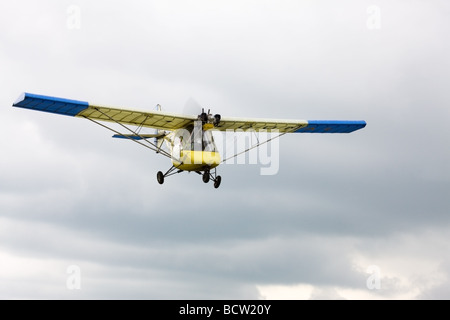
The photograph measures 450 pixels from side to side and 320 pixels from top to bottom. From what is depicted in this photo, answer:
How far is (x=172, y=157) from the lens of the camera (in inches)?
1447

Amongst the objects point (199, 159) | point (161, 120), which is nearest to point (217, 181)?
point (199, 159)

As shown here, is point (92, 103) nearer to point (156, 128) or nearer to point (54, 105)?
point (54, 105)

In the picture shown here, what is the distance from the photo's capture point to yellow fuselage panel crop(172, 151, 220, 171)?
35062 millimetres

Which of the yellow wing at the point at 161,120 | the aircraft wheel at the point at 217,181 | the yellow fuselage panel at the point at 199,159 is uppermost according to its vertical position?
the yellow wing at the point at 161,120

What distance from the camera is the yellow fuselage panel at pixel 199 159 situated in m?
35.1

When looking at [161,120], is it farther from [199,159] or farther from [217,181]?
[217,181]

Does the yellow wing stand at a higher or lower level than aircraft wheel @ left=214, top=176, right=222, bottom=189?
higher

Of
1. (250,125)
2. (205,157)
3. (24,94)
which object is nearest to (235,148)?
(250,125)

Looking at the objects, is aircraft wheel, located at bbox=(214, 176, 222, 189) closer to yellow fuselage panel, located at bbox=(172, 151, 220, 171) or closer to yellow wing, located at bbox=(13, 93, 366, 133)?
yellow fuselage panel, located at bbox=(172, 151, 220, 171)

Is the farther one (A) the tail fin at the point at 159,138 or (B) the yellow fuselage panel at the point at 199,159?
(A) the tail fin at the point at 159,138

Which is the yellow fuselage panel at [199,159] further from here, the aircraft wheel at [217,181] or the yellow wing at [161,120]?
the yellow wing at [161,120]

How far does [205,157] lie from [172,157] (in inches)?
90.7

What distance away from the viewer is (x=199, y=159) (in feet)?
115

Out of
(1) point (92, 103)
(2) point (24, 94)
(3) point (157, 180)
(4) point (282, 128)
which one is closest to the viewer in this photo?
(2) point (24, 94)
